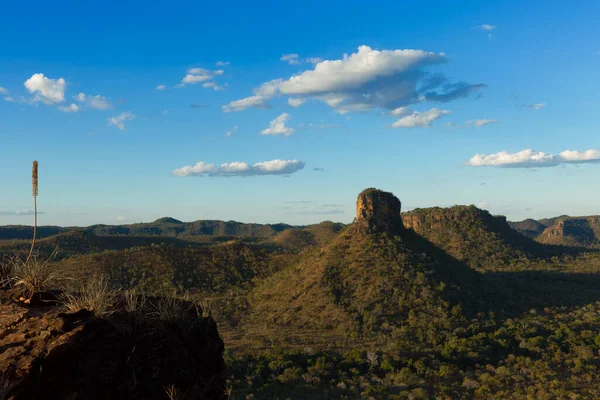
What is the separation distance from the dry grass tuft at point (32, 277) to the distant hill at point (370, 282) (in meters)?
42.4

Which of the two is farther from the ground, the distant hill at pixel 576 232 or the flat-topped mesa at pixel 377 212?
the flat-topped mesa at pixel 377 212

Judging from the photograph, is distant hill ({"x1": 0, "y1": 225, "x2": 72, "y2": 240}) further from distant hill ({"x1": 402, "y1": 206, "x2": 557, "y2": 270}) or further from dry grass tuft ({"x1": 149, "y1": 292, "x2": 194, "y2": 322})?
dry grass tuft ({"x1": 149, "y1": 292, "x2": 194, "y2": 322})

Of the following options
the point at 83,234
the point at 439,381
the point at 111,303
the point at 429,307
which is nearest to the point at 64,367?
the point at 111,303

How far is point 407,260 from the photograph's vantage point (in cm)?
6094

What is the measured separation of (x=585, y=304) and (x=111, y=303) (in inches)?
2721

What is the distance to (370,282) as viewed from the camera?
57.3 metres

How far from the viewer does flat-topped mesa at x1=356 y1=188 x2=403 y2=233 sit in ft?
221

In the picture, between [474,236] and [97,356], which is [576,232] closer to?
[474,236]

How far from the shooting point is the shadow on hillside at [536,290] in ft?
194

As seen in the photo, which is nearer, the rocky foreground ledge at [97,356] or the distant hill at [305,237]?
the rocky foreground ledge at [97,356]

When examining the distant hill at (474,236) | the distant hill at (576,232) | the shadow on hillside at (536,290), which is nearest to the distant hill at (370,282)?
the shadow on hillside at (536,290)

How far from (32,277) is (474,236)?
364 ft

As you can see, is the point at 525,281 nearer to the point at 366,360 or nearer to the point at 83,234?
the point at 366,360

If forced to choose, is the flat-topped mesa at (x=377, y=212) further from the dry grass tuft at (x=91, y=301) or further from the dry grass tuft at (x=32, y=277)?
the dry grass tuft at (x=91, y=301)
